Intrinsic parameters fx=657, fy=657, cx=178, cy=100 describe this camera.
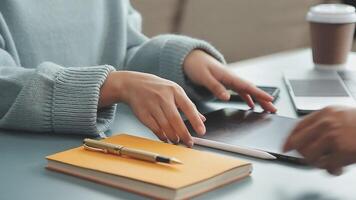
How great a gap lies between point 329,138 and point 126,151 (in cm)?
22

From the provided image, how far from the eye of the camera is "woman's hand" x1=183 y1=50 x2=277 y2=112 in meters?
1.04

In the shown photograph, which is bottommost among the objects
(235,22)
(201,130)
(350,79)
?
(235,22)

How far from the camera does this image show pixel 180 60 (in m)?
1.12

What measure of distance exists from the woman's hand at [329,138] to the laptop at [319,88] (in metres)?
0.28

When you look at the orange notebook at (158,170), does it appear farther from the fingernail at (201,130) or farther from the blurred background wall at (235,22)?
the blurred background wall at (235,22)

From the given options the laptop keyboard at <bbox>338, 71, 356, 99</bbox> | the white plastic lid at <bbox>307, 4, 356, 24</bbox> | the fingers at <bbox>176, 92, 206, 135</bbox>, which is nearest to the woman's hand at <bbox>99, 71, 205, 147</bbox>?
the fingers at <bbox>176, 92, 206, 135</bbox>

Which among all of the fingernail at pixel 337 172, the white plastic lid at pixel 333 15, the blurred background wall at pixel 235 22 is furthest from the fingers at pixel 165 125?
the blurred background wall at pixel 235 22

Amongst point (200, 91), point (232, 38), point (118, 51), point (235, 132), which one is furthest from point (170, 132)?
point (232, 38)

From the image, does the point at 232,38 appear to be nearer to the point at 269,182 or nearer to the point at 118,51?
the point at 118,51

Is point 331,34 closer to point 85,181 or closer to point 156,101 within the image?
point 156,101

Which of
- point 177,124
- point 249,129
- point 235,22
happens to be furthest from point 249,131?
point 235,22

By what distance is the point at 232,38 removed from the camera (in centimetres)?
237

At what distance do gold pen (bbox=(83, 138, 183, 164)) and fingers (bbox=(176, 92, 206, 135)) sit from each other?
0.44 ft

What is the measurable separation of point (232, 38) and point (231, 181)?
168cm
